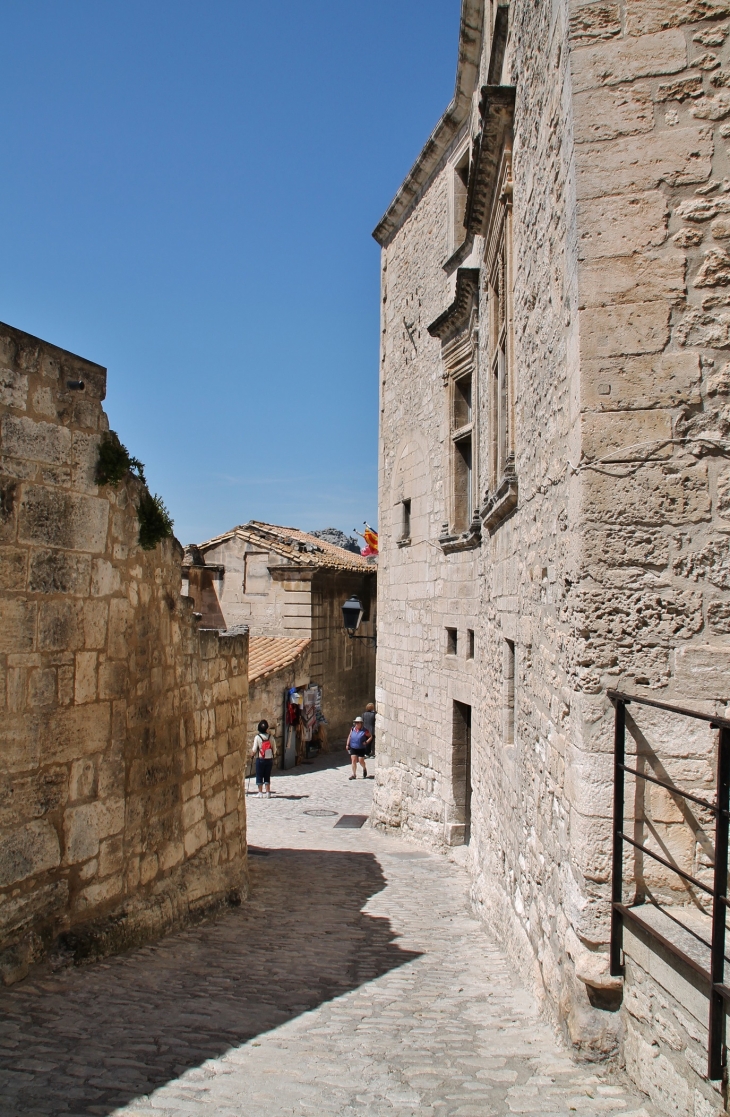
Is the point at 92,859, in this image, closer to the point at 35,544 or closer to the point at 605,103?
the point at 35,544

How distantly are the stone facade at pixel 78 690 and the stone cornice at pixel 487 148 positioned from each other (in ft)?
10.5

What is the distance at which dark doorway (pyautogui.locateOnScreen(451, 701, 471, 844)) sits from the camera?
10117 mm

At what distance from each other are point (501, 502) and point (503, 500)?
0.40 ft

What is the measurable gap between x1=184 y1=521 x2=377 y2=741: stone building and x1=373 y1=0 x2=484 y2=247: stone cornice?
346 inches

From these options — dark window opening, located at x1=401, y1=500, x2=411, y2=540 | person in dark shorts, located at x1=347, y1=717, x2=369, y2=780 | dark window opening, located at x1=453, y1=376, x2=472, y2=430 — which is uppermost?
dark window opening, located at x1=453, y1=376, x2=472, y2=430

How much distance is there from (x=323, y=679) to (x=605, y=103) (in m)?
17.7

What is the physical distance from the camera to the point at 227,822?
6945 mm

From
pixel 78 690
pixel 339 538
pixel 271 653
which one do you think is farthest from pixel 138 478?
pixel 339 538

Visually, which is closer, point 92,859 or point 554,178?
point 554,178

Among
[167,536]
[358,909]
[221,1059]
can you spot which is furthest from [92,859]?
[358,909]

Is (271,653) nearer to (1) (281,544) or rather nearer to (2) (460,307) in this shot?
(1) (281,544)

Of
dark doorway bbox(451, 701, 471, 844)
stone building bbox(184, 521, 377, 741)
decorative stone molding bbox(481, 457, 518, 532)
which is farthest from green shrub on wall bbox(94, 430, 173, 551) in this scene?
stone building bbox(184, 521, 377, 741)

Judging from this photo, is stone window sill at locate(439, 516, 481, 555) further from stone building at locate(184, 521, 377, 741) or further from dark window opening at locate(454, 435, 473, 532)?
stone building at locate(184, 521, 377, 741)

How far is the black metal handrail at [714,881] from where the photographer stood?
2447 millimetres
